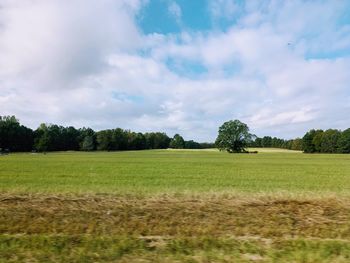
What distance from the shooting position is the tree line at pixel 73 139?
142 meters

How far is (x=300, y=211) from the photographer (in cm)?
903

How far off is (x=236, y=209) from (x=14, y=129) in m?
143

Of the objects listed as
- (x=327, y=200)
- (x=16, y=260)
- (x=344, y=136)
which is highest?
(x=344, y=136)

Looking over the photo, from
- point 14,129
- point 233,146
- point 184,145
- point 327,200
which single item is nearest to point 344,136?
point 233,146

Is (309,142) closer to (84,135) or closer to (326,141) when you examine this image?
(326,141)

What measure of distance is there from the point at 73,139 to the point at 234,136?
63516mm

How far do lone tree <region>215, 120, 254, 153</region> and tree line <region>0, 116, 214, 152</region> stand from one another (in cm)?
4428

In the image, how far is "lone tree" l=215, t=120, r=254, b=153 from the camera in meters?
140

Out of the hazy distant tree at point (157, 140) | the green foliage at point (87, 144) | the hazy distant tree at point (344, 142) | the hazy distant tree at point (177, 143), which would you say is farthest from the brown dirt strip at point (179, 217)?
the hazy distant tree at point (177, 143)

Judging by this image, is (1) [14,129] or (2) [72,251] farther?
(1) [14,129]

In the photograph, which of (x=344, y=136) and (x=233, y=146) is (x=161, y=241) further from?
(x=344, y=136)

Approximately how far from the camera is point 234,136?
461 feet

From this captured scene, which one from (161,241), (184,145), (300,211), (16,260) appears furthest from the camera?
(184,145)

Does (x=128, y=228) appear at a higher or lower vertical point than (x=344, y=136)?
lower
